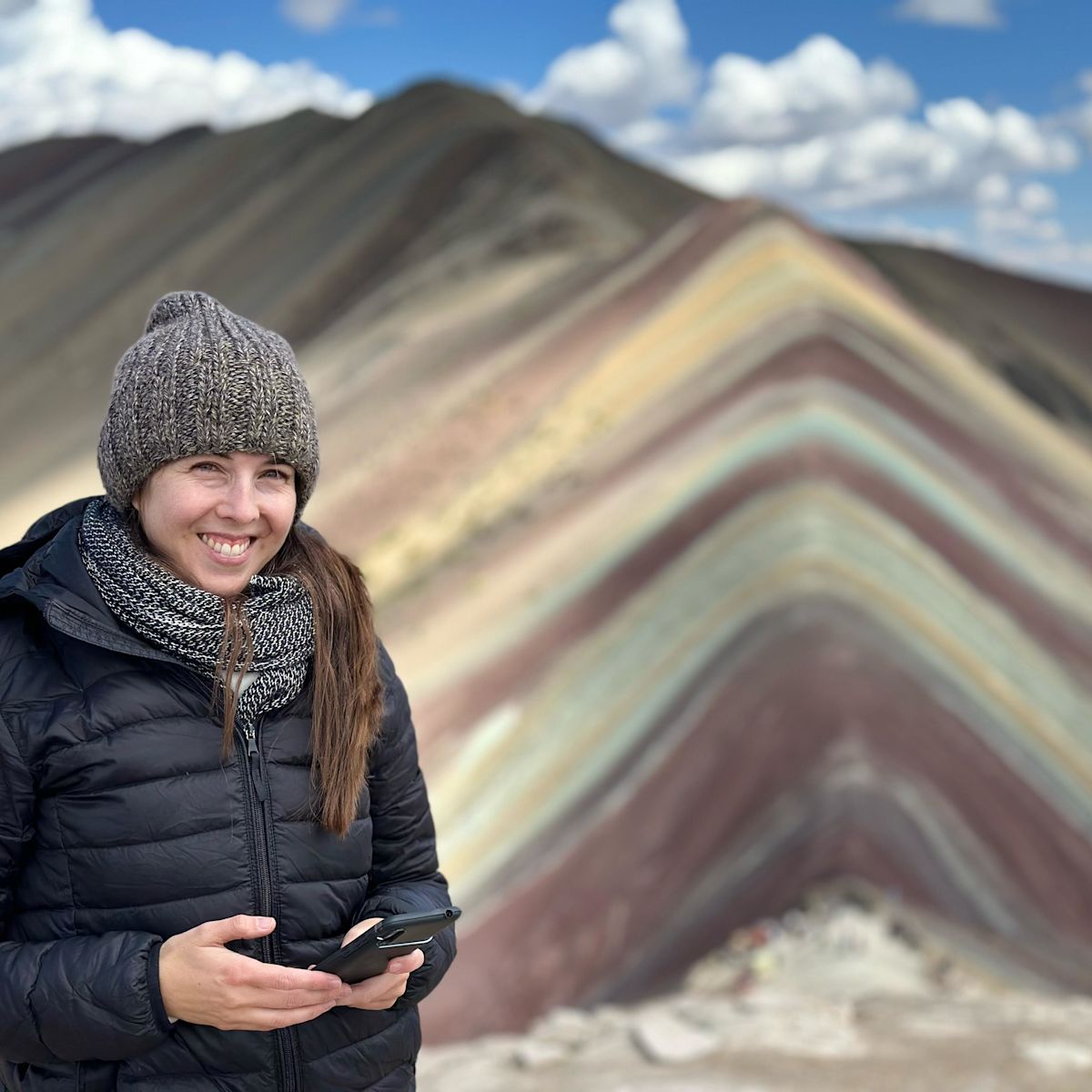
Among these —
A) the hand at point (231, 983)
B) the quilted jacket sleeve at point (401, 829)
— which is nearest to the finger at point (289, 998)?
the hand at point (231, 983)

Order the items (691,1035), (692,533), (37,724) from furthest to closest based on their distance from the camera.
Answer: (692,533)
(691,1035)
(37,724)

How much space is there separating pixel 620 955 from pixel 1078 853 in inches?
80.8

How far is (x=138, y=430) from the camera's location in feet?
5.28

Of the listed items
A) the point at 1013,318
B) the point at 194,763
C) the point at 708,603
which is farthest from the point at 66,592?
the point at 1013,318

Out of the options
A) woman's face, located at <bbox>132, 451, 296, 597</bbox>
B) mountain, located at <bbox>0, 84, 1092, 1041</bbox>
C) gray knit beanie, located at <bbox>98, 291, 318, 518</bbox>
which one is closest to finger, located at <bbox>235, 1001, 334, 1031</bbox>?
woman's face, located at <bbox>132, 451, 296, 597</bbox>

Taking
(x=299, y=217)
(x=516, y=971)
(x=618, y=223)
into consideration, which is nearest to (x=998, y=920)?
(x=516, y=971)

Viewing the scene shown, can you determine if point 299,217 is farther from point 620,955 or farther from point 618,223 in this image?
point 620,955

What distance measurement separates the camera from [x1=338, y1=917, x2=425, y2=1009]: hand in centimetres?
155

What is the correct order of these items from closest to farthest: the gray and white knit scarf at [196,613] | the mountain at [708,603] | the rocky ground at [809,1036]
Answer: the gray and white knit scarf at [196,613]
the rocky ground at [809,1036]
the mountain at [708,603]

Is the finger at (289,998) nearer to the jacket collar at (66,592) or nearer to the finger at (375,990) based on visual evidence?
Answer: the finger at (375,990)

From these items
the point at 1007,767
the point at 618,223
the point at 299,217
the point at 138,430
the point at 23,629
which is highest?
the point at 299,217

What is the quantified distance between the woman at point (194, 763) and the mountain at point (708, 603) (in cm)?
313

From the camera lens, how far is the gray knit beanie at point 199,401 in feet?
5.25

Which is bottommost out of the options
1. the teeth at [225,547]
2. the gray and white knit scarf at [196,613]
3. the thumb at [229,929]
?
the thumb at [229,929]
